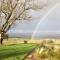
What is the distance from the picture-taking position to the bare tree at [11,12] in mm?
1451

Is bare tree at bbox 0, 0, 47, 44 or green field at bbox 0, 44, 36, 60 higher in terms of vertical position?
bare tree at bbox 0, 0, 47, 44

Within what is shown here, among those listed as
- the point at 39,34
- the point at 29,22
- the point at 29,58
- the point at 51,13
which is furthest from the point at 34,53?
the point at 51,13

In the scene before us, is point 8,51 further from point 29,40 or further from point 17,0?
point 17,0

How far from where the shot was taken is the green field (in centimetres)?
141

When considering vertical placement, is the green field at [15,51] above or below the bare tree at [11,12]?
below

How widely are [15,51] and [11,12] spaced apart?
0.33m

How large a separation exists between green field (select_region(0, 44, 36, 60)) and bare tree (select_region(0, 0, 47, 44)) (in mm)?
89

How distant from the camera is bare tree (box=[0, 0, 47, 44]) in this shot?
1.45 m

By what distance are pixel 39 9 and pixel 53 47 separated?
34 centimetres

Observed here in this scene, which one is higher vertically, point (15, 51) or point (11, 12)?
point (11, 12)

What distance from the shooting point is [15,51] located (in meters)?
1.42

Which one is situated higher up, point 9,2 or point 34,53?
point 9,2

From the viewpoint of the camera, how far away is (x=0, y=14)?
146 centimetres

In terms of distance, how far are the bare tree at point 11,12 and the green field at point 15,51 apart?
0.29 ft
